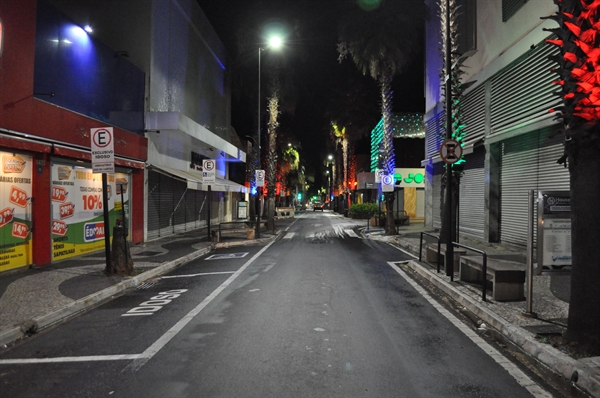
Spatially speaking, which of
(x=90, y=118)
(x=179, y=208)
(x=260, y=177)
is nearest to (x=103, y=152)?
(x=90, y=118)

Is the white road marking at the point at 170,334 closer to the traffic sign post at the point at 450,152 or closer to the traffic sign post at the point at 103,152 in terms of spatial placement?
the traffic sign post at the point at 103,152

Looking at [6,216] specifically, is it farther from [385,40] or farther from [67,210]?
[385,40]

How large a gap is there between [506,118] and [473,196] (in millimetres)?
4689

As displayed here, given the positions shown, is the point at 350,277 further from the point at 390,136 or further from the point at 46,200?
the point at 390,136

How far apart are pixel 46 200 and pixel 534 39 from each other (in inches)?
605

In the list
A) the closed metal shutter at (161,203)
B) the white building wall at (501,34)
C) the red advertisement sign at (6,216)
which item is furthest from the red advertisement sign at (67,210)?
the white building wall at (501,34)

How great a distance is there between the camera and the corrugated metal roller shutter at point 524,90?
12641 mm

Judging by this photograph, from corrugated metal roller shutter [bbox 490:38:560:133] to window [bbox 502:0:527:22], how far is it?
196 cm

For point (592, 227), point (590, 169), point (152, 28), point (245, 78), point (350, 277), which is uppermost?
point (245, 78)

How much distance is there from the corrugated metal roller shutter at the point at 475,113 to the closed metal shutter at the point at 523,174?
91.4 inches

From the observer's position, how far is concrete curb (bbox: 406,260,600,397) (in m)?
4.18

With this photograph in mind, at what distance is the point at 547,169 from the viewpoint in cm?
1314

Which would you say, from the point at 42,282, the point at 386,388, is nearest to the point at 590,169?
the point at 386,388

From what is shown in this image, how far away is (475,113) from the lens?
19.0 m
